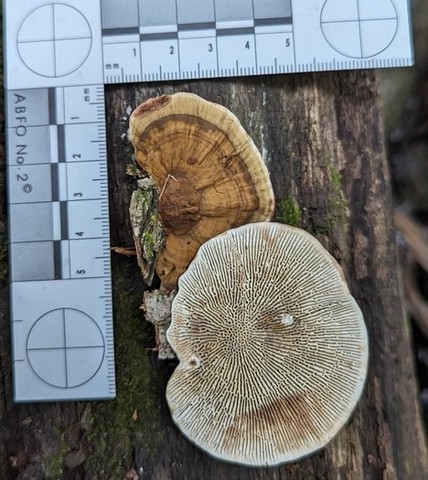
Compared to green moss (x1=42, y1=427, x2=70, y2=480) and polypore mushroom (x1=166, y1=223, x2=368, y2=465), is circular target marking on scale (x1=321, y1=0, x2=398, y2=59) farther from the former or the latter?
green moss (x1=42, y1=427, x2=70, y2=480)

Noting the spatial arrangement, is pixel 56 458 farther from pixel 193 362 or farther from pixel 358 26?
pixel 358 26

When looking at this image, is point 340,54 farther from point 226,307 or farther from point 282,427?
point 282,427

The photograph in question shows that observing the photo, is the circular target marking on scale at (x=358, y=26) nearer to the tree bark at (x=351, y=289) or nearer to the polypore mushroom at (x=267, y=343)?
the tree bark at (x=351, y=289)

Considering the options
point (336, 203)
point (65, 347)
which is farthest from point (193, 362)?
point (336, 203)

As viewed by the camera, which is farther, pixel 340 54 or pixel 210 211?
pixel 340 54

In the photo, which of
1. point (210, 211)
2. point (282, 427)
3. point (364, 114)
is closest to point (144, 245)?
point (210, 211)

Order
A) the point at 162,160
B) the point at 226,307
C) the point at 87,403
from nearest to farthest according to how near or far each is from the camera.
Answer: the point at 226,307 → the point at 162,160 → the point at 87,403

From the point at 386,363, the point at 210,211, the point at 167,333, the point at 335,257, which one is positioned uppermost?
the point at 210,211
